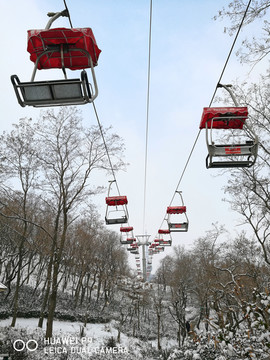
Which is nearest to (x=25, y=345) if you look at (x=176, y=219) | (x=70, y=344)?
(x=70, y=344)

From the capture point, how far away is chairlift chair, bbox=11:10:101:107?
9.42 feet

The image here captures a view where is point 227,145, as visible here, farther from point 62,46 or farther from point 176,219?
point 176,219

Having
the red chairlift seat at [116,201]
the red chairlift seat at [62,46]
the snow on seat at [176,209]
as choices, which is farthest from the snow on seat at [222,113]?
the snow on seat at [176,209]

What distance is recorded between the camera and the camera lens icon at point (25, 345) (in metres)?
11.8

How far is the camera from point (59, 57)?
11.2 feet

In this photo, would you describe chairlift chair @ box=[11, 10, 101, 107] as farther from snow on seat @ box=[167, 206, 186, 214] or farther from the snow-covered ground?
the snow-covered ground

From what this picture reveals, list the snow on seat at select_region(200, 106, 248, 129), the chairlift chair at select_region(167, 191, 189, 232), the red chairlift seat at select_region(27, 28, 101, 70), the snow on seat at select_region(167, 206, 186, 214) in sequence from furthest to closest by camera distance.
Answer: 1. the snow on seat at select_region(167, 206, 186, 214)
2. the chairlift chair at select_region(167, 191, 189, 232)
3. the snow on seat at select_region(200, 106, 248, 129)
4. the red chairlift seat at select_region(27, 28, 101, 70)

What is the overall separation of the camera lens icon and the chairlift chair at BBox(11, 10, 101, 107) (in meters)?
12.7

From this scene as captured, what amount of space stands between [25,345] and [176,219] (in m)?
9.57

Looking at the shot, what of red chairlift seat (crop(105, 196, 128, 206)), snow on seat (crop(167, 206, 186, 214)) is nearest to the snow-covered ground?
red chairlift seat (crop(105, 196, 128, 206))

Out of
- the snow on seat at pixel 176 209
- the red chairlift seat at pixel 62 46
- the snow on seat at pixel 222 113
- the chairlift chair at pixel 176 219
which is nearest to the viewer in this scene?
the red chairlift seat at pixel 62 46

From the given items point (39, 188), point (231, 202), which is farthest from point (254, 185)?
point (39, 188)

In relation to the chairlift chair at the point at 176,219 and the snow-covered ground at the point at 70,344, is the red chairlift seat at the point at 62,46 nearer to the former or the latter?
the chairlift chair at the point at 176,219

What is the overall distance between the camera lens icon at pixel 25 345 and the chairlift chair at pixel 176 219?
8605 mm
